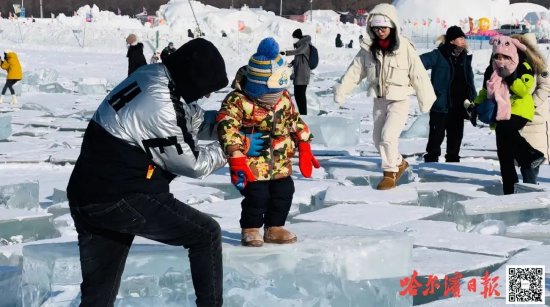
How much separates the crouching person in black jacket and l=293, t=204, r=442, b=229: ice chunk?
2244mm

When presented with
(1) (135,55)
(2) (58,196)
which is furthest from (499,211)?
(1) (135,55)

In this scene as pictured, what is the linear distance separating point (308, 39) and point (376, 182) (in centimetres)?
558

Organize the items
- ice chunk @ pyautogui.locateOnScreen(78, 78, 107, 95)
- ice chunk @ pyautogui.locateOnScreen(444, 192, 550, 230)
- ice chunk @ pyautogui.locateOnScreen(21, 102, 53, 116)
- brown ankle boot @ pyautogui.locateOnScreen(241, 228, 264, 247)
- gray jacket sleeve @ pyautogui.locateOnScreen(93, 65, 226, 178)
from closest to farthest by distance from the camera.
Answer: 1. gray jacket sleeve @ pyautogui.locateOnScreen(93, 65, 226, 178)
2. brown ankle boot @ pyautogui.locateOnScreen(241, 228, 264, 247)
3. ice chunk @ pyautogui.locateOnScreen(444, 192, 550, 230)
4. ice chunk @ pyautogui.locateOnScreen(21, 102, 53, 116)
5. ice chunk @ pyautogui.locateOnScreen(78, 78, 107, 95)

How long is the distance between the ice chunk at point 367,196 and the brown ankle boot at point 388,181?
0.11 metres

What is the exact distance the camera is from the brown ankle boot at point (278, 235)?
156 inches

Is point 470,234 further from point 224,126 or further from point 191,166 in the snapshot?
point 191,166

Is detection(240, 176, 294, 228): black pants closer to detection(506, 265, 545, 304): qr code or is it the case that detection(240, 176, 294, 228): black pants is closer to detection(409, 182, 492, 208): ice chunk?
detection(506, 265, 545, 304): qr code

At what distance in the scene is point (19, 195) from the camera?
6.46m

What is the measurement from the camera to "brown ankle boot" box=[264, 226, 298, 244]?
156 inches

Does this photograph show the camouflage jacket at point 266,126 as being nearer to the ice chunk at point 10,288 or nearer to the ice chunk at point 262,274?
the ice chunk at point 262,274

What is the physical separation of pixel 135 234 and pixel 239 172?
585mm

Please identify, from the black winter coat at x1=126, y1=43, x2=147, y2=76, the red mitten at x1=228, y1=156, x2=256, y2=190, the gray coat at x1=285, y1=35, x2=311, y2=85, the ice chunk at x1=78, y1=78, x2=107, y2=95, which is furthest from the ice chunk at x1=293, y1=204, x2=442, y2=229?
the ice chunk at x1=78, y1=78, x2=107, y2=95

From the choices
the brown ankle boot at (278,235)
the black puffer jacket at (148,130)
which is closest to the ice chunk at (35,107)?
the brown ankle boot at (278,235)

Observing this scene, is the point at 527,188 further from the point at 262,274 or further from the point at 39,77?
the point at 39,77
